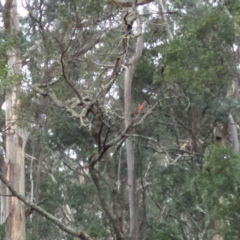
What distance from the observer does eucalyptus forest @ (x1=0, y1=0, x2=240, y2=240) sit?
263 inches

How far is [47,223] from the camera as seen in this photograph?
54.0 feet

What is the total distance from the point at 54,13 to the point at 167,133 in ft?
15.1

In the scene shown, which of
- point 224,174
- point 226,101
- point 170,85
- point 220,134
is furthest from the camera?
point 220,134

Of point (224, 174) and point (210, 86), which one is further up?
point (210, 86)

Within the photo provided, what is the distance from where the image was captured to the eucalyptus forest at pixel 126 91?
669 cm

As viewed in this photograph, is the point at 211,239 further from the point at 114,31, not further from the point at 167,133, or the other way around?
the point at 114,31

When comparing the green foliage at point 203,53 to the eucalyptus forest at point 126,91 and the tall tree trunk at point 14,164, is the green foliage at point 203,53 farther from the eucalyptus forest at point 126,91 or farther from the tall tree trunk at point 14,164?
the tall tree trunk at point 14,164

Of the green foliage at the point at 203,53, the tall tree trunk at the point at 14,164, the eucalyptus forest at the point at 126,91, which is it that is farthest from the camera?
the tall tree trunk at the point at 14,164


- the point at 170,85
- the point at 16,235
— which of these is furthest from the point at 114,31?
the point at 16,235

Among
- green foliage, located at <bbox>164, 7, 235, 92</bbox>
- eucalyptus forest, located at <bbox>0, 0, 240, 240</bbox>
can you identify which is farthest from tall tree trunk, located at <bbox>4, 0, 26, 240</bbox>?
green foliage, located at <bbox>164, 7, 235, 92</bbox>

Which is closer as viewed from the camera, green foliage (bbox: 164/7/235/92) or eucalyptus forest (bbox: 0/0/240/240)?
eucalyptus forest (bbox: 0/0/240/240)

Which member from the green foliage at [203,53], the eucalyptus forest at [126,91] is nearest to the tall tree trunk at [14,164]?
the eucalyptus forest at [126,91]

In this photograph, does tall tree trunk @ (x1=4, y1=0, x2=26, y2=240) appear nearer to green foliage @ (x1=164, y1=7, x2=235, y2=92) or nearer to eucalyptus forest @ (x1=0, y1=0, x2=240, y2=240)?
eucalyptus forest @ (x1=0, y1=0, x2=240, y2=240)

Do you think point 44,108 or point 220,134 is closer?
point 44,108
